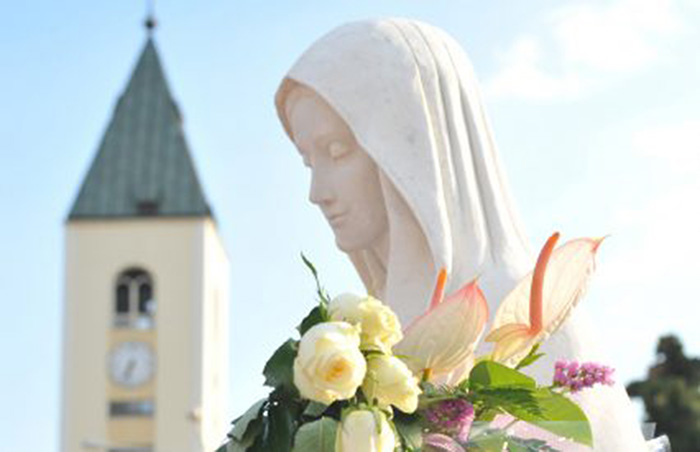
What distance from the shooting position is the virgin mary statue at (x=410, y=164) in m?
3.39

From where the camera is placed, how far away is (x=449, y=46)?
3.65 meters

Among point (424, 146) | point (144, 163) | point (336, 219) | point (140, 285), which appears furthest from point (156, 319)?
point (424, 146)

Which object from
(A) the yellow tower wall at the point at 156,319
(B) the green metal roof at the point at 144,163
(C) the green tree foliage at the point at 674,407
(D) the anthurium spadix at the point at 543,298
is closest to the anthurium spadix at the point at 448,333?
(D) the anthurium spadix at the point at 543,298

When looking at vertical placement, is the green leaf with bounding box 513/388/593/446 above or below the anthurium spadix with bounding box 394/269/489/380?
below

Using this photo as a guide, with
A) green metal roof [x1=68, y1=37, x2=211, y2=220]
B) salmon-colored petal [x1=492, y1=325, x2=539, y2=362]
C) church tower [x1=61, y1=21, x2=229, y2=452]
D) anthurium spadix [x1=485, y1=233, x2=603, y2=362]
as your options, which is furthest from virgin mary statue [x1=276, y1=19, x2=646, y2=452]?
green metal roof [x1=68, y1=37, x2=211, y2=220]

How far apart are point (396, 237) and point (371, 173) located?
0.42 ft

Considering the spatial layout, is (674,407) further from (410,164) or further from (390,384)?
(390,384)

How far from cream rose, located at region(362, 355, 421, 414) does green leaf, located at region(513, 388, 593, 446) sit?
22 cm

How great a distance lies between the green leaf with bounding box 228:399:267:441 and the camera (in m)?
2.49

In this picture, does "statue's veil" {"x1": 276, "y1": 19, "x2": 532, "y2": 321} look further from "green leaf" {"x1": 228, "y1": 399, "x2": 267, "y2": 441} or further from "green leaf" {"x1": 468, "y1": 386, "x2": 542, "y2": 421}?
"green leaf" {"x1": 228, "y1": 399, "x2": 267, "y2": 441}

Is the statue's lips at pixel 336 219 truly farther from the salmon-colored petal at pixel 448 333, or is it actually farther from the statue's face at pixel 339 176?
the salmon-colored petal at pixel 448 333

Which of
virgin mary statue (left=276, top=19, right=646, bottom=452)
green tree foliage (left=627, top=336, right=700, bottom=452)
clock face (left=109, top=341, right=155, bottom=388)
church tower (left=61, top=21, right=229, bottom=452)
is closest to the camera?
virgin mary statue (left=276, top=19, right=646, bottom=452)

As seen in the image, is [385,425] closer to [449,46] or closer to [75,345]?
[449,46]

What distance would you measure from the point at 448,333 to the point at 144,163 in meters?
52.7
